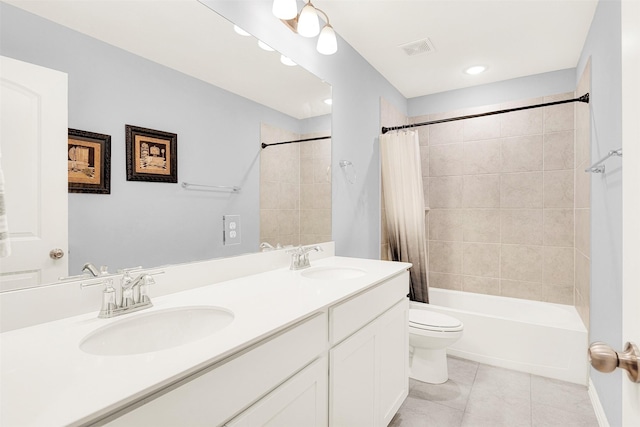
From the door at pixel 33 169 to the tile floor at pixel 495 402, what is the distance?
1.84m

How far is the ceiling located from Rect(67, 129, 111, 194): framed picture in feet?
1.09

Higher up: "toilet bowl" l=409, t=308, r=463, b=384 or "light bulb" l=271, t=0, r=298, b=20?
"light bulb" l=271, t=0, r=298, b=20

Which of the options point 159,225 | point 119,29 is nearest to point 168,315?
point 159,225

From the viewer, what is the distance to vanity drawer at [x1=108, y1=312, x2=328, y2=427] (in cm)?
63

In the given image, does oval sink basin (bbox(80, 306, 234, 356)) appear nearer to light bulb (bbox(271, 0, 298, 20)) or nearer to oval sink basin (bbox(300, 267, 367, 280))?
oval sink basin (bbox(300, 267, 367, 280))

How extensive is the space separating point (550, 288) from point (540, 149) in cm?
125

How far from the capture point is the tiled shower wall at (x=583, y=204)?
2219mm

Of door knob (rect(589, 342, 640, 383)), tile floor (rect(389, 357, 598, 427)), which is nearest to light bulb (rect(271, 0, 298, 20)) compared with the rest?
door knob (rect(589, 342, 640, 383))

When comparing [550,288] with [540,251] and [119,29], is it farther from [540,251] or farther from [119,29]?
[119,29]

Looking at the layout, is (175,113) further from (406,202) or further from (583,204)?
(583,204)

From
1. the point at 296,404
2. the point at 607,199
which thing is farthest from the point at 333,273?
the point at 607,199

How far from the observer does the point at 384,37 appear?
2.30 meters

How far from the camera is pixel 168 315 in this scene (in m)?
1.03

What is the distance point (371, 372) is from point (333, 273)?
1.87 feet
